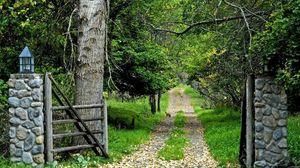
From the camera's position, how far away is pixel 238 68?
62.3 ft

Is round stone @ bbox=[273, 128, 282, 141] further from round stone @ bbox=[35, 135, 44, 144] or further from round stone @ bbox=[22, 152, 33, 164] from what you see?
round stone @ bbox=[22, 152, 33, 164]

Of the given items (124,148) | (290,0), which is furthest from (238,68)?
(290,0)

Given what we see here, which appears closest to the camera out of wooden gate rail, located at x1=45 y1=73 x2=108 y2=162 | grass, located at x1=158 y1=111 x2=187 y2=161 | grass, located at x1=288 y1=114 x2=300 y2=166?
grass, located at x1=288 y1=114 x2=300 y2=166

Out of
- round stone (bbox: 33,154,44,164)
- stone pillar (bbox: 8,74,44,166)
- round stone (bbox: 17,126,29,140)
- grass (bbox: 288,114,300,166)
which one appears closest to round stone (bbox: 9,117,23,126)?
stone pillar (bbox: 8,74,44,166)

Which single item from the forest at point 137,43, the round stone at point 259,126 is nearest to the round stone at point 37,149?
the forest at point 137,43

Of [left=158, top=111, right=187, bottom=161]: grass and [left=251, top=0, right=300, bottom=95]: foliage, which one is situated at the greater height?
[left=251, top=0, right=300, bottom=95]: foliage

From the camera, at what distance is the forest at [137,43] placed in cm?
850

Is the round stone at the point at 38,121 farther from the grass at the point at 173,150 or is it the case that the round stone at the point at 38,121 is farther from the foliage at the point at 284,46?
the foliage at the point at 284,46

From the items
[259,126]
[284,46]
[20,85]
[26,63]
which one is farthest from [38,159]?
[284,46]

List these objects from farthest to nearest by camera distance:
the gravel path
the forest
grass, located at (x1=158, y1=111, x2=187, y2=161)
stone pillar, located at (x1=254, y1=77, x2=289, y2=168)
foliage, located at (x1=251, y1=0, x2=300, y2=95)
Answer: grass, located at (x1=158, y1=111, x2=187, y2=161), the gravel path, stone pillar, located at (x1=254, y1=77, x2=289, y2=168), the forest, foliage, located at (x1=251, y1=0, x2=300, y2=95)

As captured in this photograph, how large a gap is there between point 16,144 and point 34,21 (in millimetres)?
6279

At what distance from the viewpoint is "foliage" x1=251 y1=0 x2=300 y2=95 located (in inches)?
309

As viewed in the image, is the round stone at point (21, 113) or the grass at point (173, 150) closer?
the round stone at point (21, 113)

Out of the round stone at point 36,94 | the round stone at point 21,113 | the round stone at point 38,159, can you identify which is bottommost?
the round stone at point 38,159
